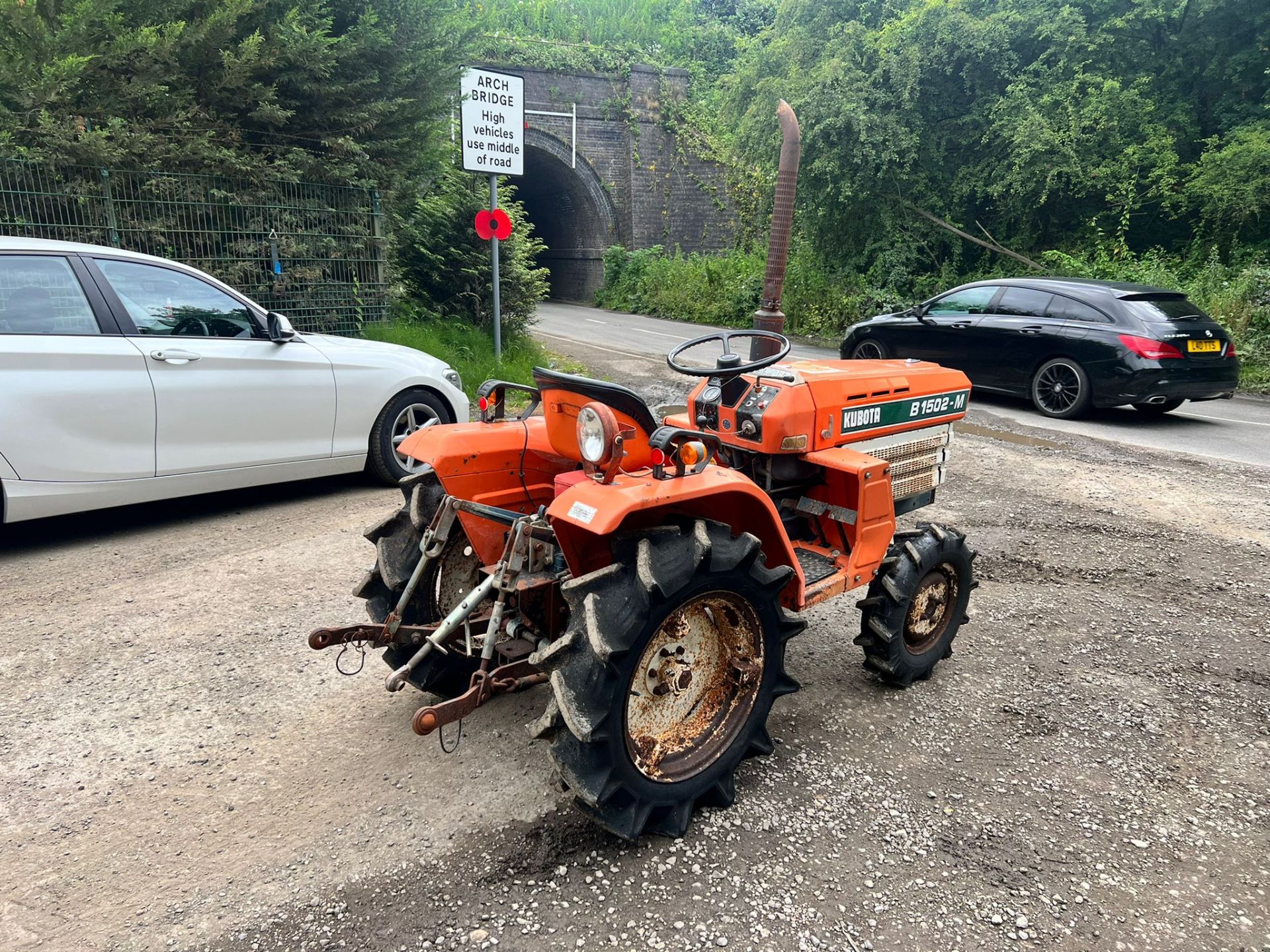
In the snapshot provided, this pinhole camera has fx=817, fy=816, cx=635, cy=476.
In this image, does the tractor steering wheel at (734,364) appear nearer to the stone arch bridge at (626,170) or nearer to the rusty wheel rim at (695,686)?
the rusty wheel rim at (695,686)

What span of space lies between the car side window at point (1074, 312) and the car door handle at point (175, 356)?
8.76 meters

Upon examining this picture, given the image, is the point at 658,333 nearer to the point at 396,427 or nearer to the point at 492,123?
the point at 492,123

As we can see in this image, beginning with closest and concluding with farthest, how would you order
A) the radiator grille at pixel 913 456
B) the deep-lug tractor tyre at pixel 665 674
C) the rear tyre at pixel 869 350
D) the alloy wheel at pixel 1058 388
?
the deep-lug tractor tyre at pixel 665 674 < the radiator grille at pixel 913 456 < the alloy wheel at pixel 1058 388 < the rear tyre at pixel 869 350

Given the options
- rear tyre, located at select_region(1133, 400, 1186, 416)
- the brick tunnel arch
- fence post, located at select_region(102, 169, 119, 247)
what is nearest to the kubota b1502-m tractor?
fence post, located at select_region(102, 169, 119, 247)

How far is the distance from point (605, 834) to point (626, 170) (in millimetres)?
29008

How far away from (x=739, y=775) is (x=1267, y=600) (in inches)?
137

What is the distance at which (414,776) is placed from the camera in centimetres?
285

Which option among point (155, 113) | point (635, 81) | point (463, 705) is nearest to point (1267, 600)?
point (463, 705)

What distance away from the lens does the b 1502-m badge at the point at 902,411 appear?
3504 millimetres

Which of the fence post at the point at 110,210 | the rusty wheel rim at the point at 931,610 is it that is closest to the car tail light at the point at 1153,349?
the rusty wheel rim at the point at 931,610

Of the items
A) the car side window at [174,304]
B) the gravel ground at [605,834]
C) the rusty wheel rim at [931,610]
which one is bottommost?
the gravel ground at [605,834]

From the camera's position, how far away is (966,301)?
10.3 metres

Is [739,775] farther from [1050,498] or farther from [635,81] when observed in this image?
[635,81]

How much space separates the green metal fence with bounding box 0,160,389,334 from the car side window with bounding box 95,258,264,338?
2707mm
